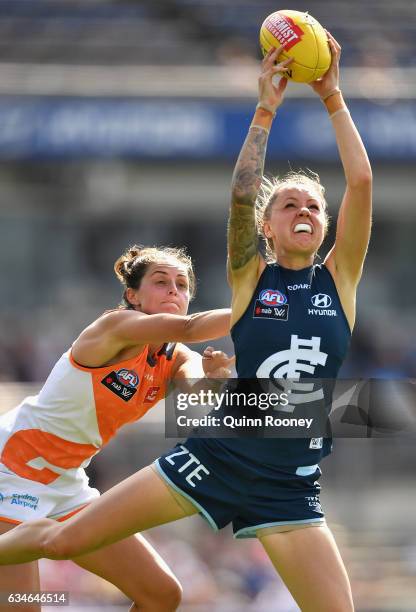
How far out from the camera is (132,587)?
15.7 feet

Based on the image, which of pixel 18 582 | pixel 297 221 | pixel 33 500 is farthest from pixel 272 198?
pixel 18 582

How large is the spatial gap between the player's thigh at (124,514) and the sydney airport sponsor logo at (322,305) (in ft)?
2.97

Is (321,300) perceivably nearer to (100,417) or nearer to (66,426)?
(100,417)

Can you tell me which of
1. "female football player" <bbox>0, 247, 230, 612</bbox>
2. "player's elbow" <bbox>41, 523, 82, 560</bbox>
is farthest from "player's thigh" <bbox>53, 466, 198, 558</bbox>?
"female football player" <bbox>0, 247, 230, 612</bbox>

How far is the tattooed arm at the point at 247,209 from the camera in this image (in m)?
4.22

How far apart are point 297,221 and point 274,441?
2.94 feet

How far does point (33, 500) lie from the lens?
15.8ft

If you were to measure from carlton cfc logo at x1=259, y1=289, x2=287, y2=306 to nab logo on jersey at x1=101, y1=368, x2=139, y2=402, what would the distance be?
82 cm

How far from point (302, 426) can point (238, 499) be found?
1.25 feet

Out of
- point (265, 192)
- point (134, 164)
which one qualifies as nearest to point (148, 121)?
point (134, 164)

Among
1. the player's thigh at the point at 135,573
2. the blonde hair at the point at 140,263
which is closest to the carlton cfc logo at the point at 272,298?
the blonde hair at the point at 140,263

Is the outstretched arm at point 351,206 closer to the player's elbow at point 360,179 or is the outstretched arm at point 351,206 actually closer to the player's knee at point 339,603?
the player's elbow at point 360,179

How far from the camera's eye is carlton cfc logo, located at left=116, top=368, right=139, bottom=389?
4.74 m

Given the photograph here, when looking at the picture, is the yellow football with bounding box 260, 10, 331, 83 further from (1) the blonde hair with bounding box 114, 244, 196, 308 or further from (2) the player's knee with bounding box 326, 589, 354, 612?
(2) the player's knee with bounding box 326, 589, 354, 612
